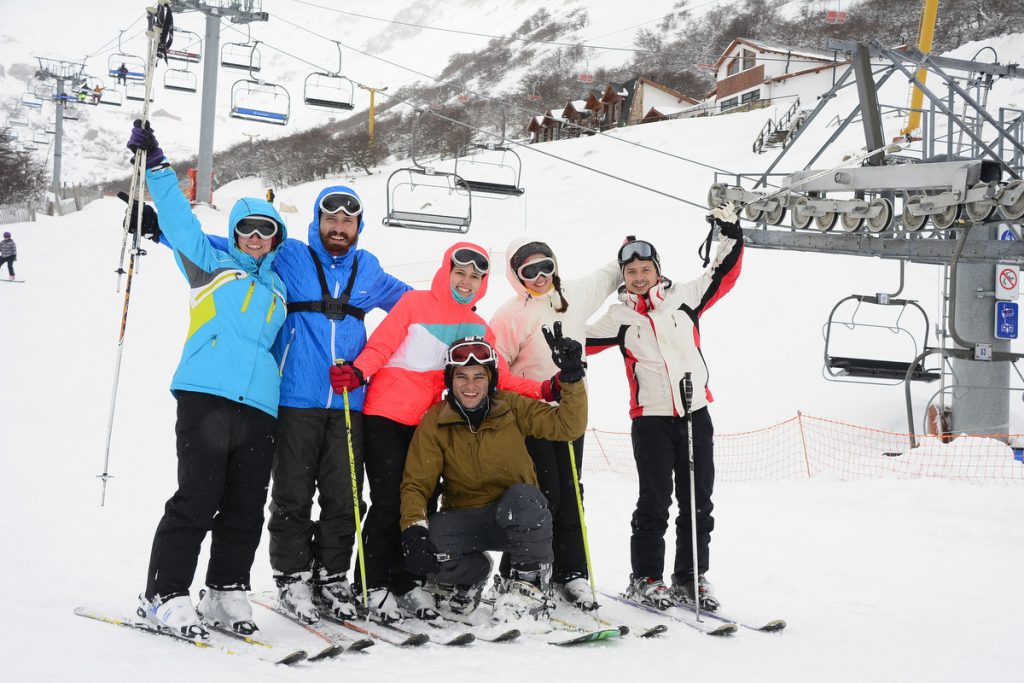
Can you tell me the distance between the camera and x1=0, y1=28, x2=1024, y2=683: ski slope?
3010 mm

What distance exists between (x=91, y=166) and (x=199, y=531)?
369 feet

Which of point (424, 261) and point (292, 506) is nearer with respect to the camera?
point (292, 506)

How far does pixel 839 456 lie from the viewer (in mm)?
10102

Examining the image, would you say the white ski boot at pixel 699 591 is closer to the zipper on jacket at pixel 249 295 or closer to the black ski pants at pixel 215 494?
the black ski pants at pixel 215 494

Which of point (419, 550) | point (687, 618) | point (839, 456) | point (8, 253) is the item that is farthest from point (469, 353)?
point (8, 253)

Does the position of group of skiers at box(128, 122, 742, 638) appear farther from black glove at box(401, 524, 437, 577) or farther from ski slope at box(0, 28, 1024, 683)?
ski slope at box(0, 28, 1024, 683)

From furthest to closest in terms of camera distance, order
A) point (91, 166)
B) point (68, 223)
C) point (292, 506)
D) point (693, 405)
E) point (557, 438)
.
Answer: point (91, 166) < point (68, 223) < point (693, 405) < point (557, 438) < point (292, 506)

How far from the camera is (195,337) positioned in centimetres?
328

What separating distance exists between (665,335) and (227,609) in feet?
7.47

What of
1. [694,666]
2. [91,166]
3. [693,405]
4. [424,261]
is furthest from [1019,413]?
[91,166]

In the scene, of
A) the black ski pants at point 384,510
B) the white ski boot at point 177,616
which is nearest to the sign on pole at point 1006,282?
the black ski pants at point 384,510

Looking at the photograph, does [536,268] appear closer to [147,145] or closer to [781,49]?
[147,145]

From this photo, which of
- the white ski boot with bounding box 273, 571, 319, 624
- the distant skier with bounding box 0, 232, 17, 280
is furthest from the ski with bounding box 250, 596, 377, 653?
the distant skier with bounding box 0, 232, 17, 280

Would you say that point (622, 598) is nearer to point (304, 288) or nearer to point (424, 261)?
point (304, 288)
